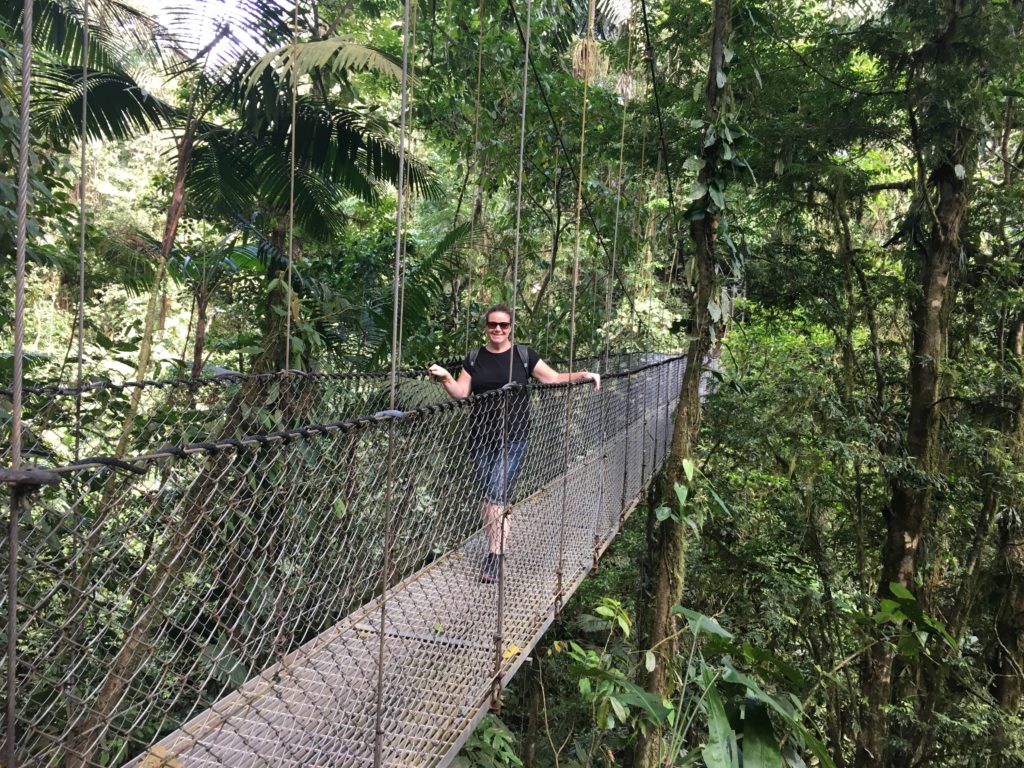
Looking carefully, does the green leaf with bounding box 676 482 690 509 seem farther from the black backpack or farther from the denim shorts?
the denim shorts

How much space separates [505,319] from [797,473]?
3.30 m

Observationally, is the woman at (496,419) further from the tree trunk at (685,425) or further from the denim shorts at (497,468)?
the tree trunk at (685,425)

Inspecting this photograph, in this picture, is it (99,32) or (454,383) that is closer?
(454,383)

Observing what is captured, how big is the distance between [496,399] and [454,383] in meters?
0.46

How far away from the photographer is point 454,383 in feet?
7.16

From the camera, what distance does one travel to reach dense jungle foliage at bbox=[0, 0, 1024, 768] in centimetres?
283

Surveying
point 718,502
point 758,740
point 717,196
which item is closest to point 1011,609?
point 718,502

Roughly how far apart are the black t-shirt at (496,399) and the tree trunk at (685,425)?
32.1 inches

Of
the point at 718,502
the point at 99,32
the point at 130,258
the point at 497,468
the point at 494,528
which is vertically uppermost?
the point at 99,32

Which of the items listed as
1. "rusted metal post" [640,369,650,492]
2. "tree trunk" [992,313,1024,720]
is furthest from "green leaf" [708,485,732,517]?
"tree trunk" [992,313,1024,720]

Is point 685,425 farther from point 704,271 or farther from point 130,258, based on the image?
point 130,258

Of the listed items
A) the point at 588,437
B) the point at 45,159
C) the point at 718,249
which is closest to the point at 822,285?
the point at 718,249

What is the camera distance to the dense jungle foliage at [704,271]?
283 centimetres

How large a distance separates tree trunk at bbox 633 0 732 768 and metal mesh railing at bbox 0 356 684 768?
0.36 m
